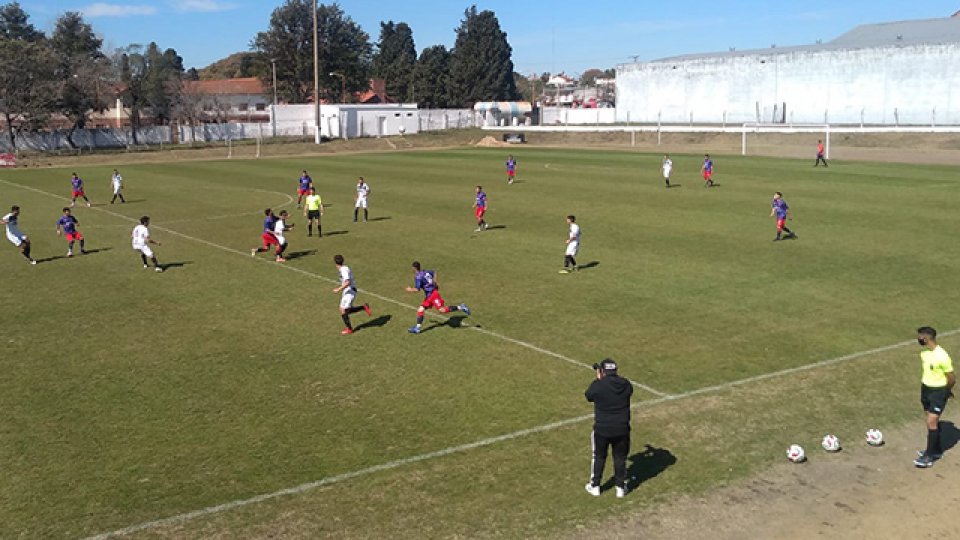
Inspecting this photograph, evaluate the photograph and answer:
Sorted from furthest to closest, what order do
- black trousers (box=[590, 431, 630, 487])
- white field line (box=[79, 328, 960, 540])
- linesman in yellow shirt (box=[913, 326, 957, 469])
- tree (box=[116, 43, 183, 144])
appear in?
tree (box=[116, 43, 183, 144]) < linesman in yellow shirt (box=[913, 326, 957, 469]) < black trousers (box=[590, 431, 630, 487]) < white field line (box=[79, 328, 960, 540])

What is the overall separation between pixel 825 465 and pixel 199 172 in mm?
59259

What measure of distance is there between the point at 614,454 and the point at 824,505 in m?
2.77

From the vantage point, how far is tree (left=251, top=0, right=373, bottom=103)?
12512cm

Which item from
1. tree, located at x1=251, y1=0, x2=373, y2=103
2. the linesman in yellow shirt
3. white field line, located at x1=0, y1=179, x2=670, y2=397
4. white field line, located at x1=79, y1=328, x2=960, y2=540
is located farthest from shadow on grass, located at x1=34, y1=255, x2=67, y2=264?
tree, located at x1=251, y1=0, x2=373, y2=103

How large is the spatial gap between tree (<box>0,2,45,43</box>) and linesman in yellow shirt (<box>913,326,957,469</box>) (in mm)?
145697

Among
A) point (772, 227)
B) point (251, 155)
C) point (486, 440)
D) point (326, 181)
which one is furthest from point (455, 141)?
point (486, 440)

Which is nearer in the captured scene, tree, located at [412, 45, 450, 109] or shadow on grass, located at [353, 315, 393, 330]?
shadow on grass, located at [353, 315, 393, 330]

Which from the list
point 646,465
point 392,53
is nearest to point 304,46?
point 392,53

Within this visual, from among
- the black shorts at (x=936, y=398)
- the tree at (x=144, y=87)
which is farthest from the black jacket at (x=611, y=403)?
the tree at (x=144, y=87)

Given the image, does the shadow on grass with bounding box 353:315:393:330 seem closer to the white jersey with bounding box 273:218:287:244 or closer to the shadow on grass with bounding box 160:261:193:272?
the white jersey with bounding box 273:218:287:244

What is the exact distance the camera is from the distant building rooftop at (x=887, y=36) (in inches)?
3744

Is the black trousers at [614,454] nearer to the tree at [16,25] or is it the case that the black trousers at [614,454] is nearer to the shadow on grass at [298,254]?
the shadow on grass at [298,254]

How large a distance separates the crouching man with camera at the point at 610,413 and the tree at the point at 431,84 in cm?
13777

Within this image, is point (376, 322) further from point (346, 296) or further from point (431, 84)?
point (431, 84)
